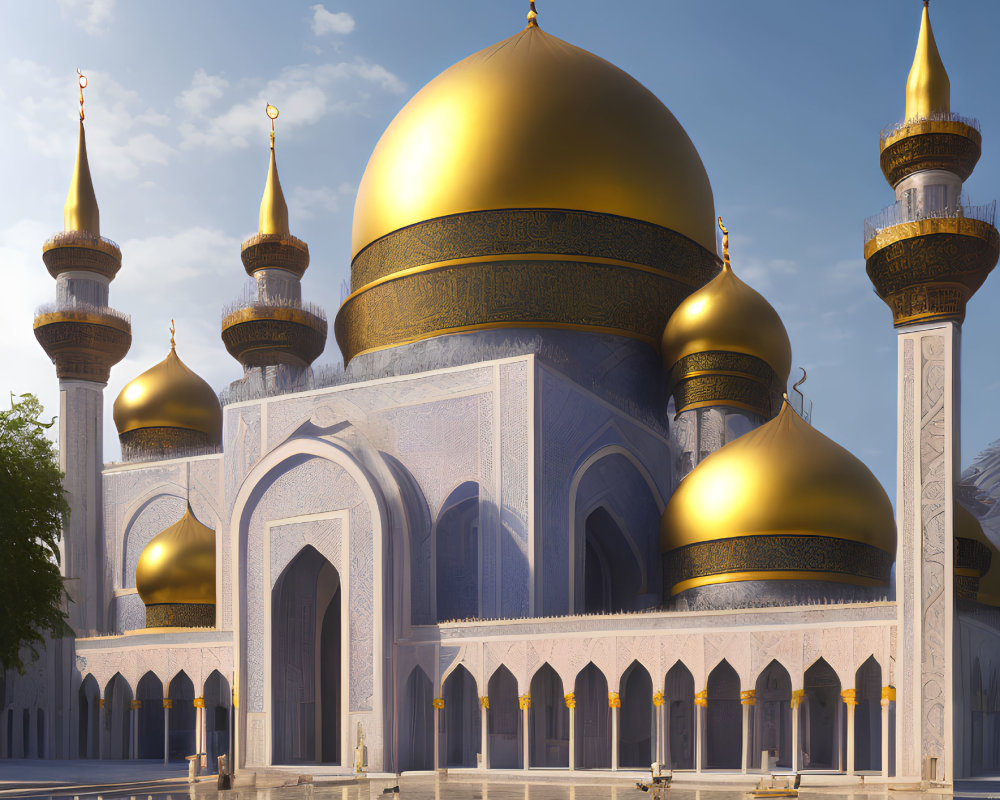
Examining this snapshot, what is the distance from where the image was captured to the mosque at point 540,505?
Result: 52.0 feet

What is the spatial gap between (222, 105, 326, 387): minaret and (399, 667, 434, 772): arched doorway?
28.4 feet

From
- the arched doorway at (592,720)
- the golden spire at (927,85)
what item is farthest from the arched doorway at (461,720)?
the golden spire at (927,85)

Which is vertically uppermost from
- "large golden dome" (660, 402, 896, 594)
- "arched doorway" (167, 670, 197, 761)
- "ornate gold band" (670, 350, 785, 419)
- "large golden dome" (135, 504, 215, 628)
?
"ornate gold band" (670, 350, 785, 419)

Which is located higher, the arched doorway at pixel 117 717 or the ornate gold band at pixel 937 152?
the ornate gold band at pixel 937 152

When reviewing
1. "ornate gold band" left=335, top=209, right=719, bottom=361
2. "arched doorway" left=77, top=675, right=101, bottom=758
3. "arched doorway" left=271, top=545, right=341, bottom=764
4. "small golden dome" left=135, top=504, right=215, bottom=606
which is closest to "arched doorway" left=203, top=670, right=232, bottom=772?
"small golden dome" left=135, top=504, right=215, bottom=606

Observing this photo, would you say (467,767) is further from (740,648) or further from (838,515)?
(838,515)

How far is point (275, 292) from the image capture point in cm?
2669

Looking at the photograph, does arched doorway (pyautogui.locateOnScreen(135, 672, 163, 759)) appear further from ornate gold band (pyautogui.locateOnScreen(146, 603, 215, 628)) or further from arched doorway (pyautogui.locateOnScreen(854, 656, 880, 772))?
arched doorway (pyautogui.locateOnScreen(854, 656, 880, 772))

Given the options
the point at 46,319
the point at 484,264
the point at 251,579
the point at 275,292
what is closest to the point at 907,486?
the point at 484,264

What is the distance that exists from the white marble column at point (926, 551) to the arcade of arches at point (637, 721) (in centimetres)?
117

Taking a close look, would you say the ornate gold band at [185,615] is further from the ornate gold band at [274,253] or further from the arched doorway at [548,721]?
the ornate gold band at [274,253]

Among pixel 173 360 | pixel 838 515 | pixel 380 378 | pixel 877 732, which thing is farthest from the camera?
pixel 173 360

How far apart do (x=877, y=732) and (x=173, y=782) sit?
9.01 m

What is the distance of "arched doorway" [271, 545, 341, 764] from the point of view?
1931cm
